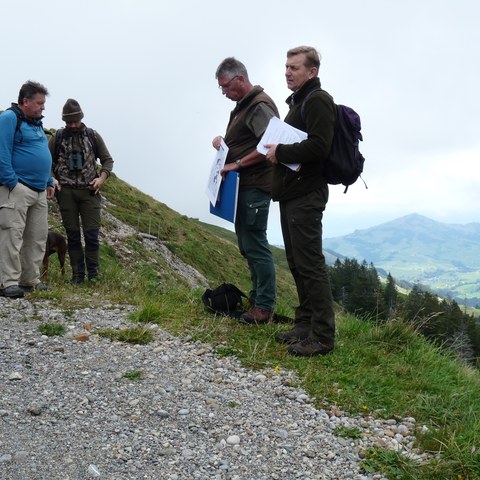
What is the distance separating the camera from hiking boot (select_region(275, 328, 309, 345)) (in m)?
6.66

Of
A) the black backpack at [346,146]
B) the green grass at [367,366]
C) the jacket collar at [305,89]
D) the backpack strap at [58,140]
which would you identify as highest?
the jacket collar at [305,89]

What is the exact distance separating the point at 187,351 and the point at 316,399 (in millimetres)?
1915

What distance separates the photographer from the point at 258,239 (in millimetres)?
7117

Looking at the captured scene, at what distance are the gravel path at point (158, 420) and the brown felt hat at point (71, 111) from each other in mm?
4463

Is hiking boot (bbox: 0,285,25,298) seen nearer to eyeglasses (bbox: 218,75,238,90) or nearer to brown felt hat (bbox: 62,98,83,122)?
brown felt hat (bbox: 62,98,83,122)

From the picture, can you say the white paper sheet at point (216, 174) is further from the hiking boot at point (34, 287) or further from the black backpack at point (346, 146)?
the hiking boot at point (34, 287)

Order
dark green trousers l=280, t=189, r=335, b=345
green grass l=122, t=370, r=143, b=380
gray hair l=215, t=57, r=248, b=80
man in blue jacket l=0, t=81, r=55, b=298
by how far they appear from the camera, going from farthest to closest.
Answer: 1. man in blue jacket l=0, t=81, r=55, b=298
2. gray hair l=215, t=57, r=248, b=80
3. dark green trousers l=280, t=189, r=335, b=345
4. green grass l=122, t=370, r=143, b=380

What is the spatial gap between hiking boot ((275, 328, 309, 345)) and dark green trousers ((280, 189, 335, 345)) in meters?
0.44

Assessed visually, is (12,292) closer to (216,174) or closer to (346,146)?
(216,174)

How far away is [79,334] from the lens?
22.0ft

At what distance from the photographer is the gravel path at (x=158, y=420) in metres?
3.99

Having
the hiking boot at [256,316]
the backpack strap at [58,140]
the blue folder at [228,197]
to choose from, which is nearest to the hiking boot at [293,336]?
the hiking boot at [256,316]

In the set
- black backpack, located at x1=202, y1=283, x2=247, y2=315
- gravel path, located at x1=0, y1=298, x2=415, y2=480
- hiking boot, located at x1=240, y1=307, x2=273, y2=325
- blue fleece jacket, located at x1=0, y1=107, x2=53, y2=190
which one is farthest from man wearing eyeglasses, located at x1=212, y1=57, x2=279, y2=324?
blue fleece jacket, located at x1=0, y1=107, x2=53, y2=190

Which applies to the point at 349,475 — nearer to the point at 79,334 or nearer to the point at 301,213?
the point at 301,213
